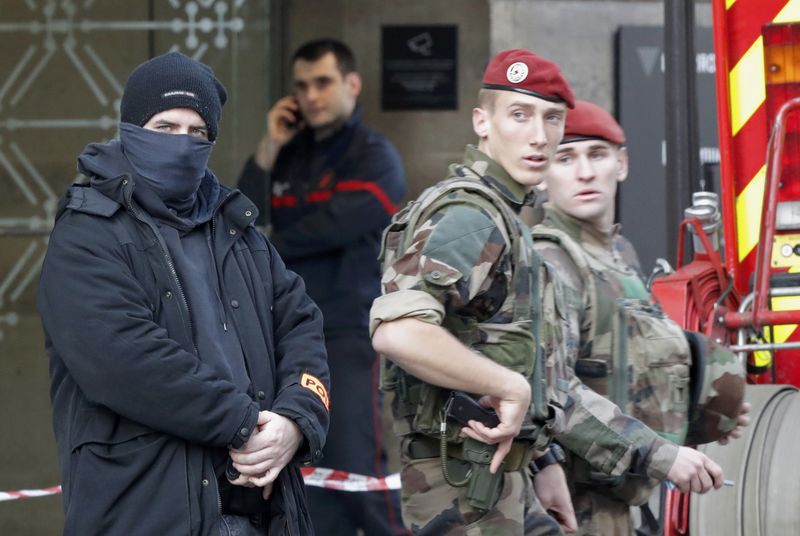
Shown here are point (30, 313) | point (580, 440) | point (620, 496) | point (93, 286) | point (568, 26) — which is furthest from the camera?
point (568, 26)

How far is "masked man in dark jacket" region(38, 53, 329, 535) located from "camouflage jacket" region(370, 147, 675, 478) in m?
0.30

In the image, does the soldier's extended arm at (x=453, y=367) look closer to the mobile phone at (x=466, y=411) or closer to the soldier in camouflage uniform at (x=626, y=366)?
the mobile phone at (x=466, y=411)

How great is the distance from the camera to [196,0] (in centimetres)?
715

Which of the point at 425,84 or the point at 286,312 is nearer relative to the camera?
the point at 286,312

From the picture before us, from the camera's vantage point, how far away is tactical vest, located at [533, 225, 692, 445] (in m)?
4.18

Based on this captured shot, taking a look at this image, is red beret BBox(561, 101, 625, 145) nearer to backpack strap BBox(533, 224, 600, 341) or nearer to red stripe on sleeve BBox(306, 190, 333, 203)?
backpack strap BBox(533, 224, 600, 341)

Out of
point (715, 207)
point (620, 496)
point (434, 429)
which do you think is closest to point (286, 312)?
point (434, 429)

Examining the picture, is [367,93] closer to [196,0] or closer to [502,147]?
[196,0]

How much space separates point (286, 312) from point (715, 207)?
1834mm

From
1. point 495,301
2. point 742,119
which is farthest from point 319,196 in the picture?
point 495,301

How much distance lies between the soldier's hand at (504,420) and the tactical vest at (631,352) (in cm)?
73

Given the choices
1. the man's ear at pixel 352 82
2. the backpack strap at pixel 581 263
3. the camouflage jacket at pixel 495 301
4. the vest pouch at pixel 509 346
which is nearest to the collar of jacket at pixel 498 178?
the camouflage jacket at pixel 495 301

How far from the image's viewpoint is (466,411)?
3482mm

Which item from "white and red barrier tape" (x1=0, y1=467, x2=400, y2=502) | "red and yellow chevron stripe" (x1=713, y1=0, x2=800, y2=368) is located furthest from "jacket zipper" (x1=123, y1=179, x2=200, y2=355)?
"white and red barrier tape" (x1=0, y1=467, x2=400, y2=502)
